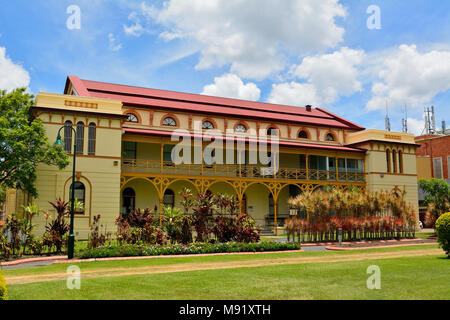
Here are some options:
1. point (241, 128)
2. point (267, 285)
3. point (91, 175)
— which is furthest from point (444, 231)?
point (241, 128)

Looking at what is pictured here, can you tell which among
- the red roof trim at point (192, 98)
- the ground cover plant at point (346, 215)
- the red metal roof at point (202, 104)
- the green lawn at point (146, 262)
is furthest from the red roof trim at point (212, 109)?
the green lawn at point (146, 262)

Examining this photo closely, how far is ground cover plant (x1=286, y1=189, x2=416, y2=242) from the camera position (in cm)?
2186

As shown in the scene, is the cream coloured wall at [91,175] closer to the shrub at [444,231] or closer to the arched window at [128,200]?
the arched window at [128,200]

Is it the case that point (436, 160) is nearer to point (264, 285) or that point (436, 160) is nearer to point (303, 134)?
point (303, 134)

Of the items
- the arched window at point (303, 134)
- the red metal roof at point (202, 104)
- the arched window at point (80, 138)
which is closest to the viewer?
the arched window at point (80, 138)

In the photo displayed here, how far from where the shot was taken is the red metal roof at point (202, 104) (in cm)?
3022

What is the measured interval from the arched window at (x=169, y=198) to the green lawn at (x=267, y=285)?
18.5m

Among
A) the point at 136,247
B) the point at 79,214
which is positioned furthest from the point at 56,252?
the point at 79,214

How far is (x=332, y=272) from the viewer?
10.8 meters

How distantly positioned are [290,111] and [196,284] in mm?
30224

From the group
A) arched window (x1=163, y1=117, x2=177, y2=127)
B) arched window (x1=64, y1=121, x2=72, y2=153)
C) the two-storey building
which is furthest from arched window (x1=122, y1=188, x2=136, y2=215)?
arched window (x1=163, y1=117, x2=177, y2=127)

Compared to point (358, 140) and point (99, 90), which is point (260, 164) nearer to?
point (358, 140)

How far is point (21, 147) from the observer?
21141 millimetres

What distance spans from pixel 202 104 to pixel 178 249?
19.0m
